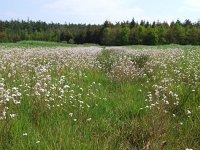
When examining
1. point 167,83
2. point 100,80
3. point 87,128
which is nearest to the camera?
point 87,128

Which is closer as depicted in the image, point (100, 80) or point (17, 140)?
point (17, 140)

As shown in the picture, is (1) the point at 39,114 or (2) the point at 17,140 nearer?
(2) the point at 17,140

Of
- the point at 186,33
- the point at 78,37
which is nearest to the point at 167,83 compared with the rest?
the point at 186,33

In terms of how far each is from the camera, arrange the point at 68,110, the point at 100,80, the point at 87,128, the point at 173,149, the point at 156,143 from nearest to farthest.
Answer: the point at 156,143 → the point at 173,149 → the point at 87,128 → the point at 68,110 → the point at 100,80

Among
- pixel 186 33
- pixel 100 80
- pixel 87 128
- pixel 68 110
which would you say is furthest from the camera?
pixel 186 33

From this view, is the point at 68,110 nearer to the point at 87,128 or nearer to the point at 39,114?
the point at 39,114

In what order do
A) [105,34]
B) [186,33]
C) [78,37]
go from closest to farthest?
[186,33]
[105,34]
[78,37]

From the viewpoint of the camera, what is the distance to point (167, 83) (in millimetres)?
8133

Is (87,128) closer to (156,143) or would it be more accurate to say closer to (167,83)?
(156,143)

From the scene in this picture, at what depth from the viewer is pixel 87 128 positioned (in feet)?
15.6

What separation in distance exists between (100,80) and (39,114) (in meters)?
4.61

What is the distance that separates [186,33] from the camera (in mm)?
70312

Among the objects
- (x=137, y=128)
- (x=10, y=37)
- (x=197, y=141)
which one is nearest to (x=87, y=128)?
(x=137, y=128)

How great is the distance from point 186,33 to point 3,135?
6930 cm
